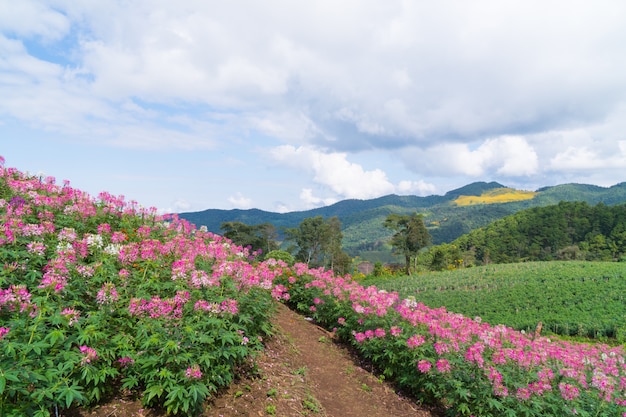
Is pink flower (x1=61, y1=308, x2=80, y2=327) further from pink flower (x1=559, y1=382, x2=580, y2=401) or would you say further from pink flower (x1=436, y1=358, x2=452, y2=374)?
pink flower (x1=559, y1=382, x2=580, y2=401)

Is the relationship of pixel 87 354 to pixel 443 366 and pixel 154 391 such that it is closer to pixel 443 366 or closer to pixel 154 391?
pixel 154 391

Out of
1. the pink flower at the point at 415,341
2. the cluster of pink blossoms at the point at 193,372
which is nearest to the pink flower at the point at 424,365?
the pink flower at the point at 415,341

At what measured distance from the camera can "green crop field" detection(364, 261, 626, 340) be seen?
1906cm

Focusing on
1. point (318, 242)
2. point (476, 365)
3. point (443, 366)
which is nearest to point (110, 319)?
point (443, 366)

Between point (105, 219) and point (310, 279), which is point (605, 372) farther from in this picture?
point (105, 219)

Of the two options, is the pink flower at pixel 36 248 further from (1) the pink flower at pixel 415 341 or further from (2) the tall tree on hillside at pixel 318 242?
(2) the tall tree on hillside at pixel 318 242

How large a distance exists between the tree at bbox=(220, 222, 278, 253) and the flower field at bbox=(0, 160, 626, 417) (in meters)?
45.0

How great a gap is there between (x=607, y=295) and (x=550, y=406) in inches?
922

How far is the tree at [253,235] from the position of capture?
51781 millimetres

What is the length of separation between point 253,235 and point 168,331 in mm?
52064

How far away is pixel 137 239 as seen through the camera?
5719 mm

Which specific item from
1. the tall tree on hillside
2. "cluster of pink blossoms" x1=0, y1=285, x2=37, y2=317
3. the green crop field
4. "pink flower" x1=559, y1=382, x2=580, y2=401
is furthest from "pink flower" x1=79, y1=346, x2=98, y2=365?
the tall tree on hillside

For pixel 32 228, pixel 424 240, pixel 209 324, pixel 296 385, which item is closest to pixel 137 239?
pixel 32 228

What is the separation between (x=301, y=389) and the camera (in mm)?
4984
